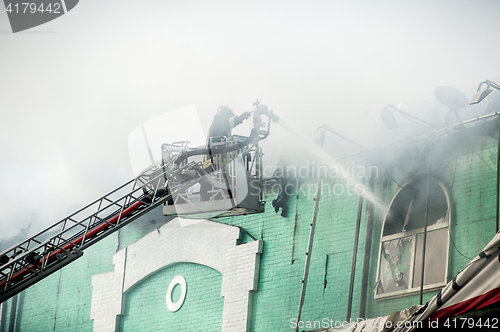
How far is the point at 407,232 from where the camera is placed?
31.1 ft

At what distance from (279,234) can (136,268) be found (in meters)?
4.07

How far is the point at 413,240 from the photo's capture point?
30.6ft

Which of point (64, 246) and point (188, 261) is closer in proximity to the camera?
point (64, 246)

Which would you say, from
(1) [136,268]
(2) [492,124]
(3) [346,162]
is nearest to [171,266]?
(1) [136,268]

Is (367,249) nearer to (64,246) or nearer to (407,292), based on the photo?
(407,292)

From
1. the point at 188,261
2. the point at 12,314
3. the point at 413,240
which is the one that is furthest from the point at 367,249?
the point at 12,314

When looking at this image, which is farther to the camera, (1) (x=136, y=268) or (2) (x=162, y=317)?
(1) (x=136, y=268)

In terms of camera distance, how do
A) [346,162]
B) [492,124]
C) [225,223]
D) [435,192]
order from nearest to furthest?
[492,124]
[435,192]
[346,162]
[225,223]

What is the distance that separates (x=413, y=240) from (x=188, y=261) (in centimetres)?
522

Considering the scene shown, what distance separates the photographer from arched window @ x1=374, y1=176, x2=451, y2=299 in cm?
Answer: 890

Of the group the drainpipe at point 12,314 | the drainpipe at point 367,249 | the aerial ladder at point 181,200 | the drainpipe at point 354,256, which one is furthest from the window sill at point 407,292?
the drainpipe at point 12,314

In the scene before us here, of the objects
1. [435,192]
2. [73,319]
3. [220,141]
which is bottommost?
[73,319]

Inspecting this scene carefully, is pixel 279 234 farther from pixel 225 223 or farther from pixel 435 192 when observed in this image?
pixel 435 192

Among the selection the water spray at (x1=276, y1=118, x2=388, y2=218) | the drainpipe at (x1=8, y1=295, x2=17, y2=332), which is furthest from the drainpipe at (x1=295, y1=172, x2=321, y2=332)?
the drainpipe at (x1=8, y1=295, x2=17, y2=332)
